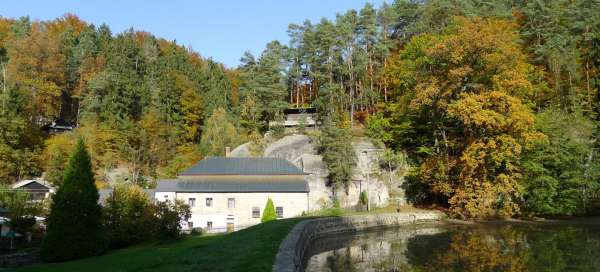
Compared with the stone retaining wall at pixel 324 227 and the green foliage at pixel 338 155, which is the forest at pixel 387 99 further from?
the stone retaining wall at pixel 324 227

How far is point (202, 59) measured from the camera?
101000 millimetres

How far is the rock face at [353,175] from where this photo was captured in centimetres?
4819

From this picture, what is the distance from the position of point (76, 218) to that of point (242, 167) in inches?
829

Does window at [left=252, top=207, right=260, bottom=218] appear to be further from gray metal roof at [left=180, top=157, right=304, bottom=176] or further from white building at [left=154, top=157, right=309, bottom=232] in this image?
gray metal roof at [left=180, top=157, right=304, bottom=176]

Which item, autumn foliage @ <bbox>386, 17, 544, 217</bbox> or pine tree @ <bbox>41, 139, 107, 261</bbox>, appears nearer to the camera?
pine tree @ <bbox>41, 139, 107, 261</bbox>

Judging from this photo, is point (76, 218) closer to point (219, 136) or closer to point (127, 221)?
point (127, 221)

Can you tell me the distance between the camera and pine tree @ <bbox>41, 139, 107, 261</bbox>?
2603 cm

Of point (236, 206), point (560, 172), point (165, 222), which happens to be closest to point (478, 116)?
point (560, 172)

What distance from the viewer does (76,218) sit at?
26.6 m

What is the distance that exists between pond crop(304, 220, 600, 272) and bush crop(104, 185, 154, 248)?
467 inches

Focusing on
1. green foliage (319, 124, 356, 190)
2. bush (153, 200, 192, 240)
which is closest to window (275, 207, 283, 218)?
green foliage (319, 124, 356, 190)

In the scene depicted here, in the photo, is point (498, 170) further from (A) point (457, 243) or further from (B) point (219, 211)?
(B) point (219, 211)

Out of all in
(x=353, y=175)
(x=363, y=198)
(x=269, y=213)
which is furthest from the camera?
(x=353, y=175)

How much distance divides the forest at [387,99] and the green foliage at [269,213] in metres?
8.47
